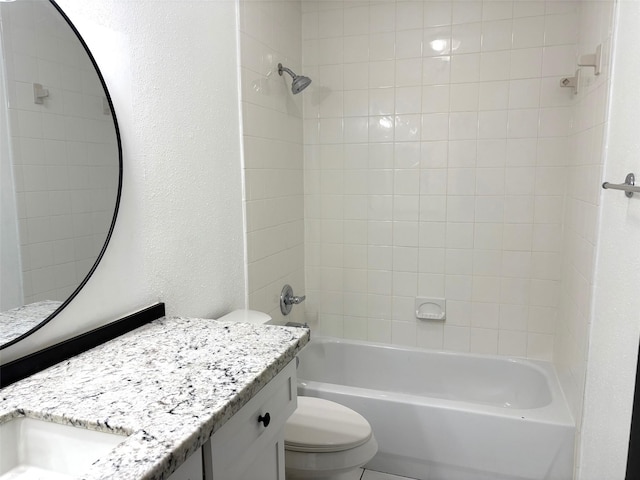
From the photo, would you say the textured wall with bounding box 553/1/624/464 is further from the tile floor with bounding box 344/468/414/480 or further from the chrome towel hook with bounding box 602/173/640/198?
the tile floor with bounding box 344/468/414/480

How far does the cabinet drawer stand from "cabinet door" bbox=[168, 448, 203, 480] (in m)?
0.04

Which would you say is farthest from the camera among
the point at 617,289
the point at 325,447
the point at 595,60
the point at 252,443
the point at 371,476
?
the point at 371,476

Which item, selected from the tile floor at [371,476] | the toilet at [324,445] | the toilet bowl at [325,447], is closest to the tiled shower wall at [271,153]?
the toilet at [324,445]

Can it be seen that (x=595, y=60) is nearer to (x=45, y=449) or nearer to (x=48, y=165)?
(x=48, y=165)

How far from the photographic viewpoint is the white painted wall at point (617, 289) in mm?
1308

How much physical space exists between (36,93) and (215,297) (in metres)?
0.97

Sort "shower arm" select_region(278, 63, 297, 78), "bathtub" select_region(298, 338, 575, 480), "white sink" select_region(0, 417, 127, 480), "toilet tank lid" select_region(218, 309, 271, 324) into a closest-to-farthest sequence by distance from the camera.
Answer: "white sink" select_region(0, 417, 127, 480), "toilet tank lid" select_region(218, 309, 271, 324), "bathtub" select_region(298, 338, 575, 480), "shower arm" select_region(278, 63, 297, 78)

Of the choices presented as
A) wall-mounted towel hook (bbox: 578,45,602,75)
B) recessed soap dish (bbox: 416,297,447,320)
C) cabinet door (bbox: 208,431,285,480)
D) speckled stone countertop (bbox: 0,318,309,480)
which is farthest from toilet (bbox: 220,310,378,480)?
wall-mounted towel hook (bbox: 578,45,602,75)

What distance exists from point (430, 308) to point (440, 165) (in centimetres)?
80

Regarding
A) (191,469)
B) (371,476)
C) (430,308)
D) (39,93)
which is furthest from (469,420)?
(39,93)

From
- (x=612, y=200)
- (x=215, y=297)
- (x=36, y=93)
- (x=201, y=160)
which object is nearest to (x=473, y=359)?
(x=612, y=200)

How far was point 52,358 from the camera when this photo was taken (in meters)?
1.07

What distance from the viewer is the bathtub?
1891 mm

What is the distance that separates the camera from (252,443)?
1061 mm
